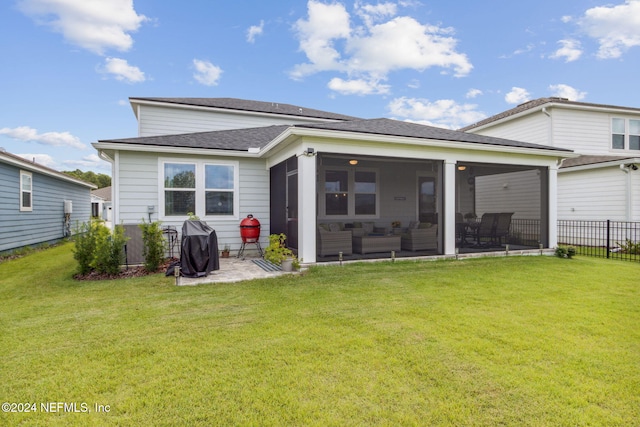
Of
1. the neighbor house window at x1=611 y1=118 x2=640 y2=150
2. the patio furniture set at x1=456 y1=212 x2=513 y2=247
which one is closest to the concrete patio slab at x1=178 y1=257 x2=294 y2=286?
the patio furniture set at x1=456 y1=212 x2=513 y2=247

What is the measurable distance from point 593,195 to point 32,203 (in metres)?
19.4

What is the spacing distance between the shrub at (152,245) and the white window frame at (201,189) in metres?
1.63

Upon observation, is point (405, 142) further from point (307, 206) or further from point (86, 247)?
point (86, 247)

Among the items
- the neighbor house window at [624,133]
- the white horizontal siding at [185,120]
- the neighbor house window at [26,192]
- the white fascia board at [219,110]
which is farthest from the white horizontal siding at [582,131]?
the neighbor house window at [26,192]

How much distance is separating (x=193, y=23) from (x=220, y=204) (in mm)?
8409

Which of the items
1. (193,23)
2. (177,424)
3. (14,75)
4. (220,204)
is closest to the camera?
(177,424)

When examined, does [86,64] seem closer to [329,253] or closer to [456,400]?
[329,253]

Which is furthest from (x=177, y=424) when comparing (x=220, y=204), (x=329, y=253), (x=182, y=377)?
(x=220, y=204)

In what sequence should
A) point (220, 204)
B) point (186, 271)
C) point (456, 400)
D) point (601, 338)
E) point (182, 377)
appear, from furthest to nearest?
point (220, 204), point (186, 271), point (601, 338), point (182, 377), point (456, 400)

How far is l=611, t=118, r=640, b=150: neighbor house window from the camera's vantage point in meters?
13.6

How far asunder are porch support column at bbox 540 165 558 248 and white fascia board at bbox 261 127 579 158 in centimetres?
56

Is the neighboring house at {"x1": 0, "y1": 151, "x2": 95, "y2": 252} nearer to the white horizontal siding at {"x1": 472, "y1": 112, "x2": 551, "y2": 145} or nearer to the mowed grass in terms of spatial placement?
the mowed grass

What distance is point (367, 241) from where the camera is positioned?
835 centimetres

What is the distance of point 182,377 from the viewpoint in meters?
2.52
